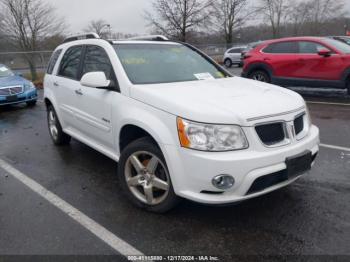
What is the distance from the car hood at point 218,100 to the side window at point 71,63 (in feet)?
5.52

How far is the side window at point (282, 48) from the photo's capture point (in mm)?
9575

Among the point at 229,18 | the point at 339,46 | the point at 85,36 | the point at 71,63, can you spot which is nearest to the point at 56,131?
the point at 71,63

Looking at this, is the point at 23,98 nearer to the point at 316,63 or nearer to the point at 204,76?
the point at 204,76

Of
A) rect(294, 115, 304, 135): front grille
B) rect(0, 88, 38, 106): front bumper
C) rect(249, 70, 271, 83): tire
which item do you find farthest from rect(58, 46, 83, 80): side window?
rect(249, 70, 271, 83): tire

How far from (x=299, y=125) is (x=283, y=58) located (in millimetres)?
6976

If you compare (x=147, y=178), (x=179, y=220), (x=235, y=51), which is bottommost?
(x=179, y=220)

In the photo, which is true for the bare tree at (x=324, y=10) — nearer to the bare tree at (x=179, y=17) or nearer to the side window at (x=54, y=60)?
the bare tree at (x=179, y=17)

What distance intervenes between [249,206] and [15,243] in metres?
2.26

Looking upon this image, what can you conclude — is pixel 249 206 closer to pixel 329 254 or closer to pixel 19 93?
pixel 329 254

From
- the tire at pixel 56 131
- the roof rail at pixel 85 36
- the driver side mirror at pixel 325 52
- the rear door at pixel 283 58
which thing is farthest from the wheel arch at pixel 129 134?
the rear door at pixel 283 58

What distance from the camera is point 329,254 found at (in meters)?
2.66

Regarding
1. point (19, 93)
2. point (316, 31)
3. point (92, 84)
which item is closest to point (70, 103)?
point (92, 84)

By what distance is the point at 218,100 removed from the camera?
3078 mm

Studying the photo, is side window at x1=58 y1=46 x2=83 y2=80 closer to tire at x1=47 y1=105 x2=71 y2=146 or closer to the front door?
the front door
